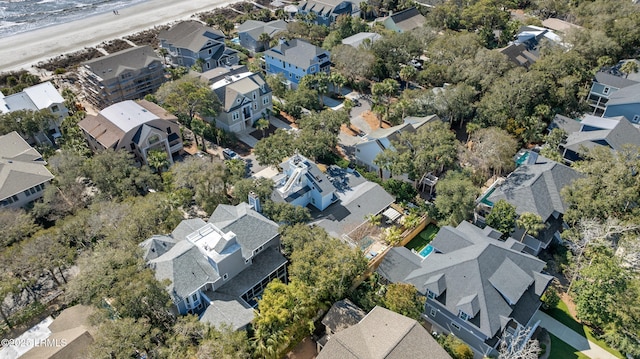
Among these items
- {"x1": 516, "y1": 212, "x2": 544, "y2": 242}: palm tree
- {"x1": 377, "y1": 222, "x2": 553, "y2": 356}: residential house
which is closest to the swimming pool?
{"x1": 377, "y1": 222, "x2": 553, "y2": 356}: residential house

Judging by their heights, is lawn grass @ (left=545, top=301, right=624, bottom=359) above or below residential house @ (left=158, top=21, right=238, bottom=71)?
below

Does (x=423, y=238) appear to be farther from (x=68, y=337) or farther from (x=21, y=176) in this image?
(x=21, y=176)

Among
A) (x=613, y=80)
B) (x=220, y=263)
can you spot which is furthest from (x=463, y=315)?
(x=613, y=80)

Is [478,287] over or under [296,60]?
under

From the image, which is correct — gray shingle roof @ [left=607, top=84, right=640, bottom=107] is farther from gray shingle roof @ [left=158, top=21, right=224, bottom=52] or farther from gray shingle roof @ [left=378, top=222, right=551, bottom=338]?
gray shingle roof @ [left=158, top=21, right=224, bottom=52]

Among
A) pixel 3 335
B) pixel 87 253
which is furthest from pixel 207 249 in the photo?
pixel 3 335

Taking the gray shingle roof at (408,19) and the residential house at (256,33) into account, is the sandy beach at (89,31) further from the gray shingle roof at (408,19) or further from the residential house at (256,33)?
the gray shingle roof at (408,19)
